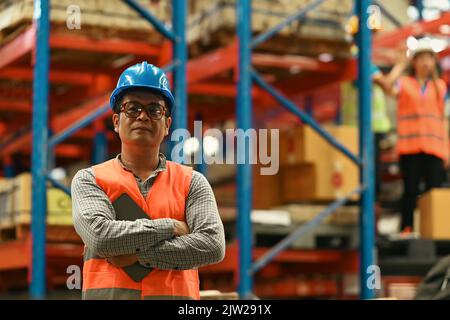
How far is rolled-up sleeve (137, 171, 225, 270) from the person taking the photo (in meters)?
3.11

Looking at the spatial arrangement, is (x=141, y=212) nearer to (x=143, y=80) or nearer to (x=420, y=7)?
(x=143, y=80)

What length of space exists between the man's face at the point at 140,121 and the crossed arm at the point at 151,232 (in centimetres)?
22

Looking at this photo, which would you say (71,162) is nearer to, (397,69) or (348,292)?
(348,292)

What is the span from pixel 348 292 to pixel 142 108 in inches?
350

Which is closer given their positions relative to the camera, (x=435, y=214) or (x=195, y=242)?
(x=195, y=242)

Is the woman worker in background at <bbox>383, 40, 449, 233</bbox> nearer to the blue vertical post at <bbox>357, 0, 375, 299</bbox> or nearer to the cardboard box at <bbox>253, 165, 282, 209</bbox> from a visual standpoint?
the blue vertical post at <bbox>357, 0, 375, 299</bbox>

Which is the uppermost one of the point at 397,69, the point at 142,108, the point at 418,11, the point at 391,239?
the point at 418,11

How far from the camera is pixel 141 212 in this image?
3.05 metres

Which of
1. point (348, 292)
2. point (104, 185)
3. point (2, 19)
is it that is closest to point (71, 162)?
point (348, 292)

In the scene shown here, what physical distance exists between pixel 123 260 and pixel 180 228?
20 cm

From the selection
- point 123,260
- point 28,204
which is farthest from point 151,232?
point 28,204

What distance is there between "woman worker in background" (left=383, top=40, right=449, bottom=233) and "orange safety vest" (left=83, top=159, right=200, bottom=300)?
6.75 meters
